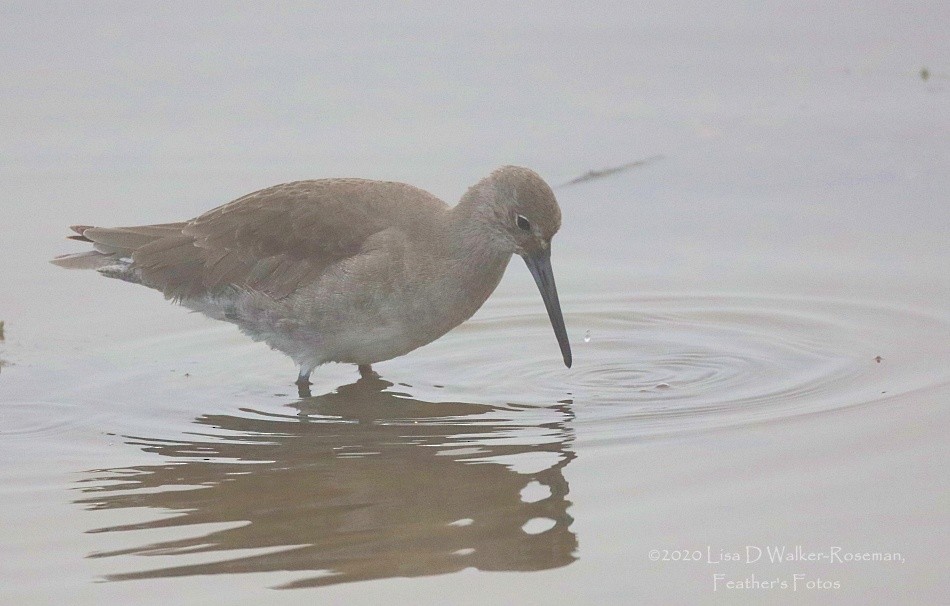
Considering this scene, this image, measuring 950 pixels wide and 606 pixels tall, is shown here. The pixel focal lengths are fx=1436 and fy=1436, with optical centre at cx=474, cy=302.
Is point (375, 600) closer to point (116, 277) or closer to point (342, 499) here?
point (342, 499)

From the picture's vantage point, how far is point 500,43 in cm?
1291

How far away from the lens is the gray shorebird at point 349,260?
298 inches

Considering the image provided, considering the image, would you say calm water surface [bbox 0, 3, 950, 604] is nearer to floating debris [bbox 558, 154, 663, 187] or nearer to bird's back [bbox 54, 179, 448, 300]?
floating debris [bbox 558, 154, 663, 187]

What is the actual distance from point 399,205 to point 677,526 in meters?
3.03

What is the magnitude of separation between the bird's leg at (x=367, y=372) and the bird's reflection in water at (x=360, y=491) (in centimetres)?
52

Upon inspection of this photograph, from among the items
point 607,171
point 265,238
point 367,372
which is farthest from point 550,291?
point 607,171

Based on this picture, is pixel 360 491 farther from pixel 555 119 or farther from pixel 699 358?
pixel 555 119

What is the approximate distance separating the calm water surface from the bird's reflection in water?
2 centimetres

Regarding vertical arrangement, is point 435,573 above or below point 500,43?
below

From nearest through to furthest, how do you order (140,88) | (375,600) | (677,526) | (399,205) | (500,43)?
(375,600) → (677,526) → (399,205) → (140,88) → (500,43)

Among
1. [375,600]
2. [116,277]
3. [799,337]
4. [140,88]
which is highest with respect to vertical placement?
[140,88]

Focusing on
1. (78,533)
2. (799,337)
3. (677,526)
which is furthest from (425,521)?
(799,337)

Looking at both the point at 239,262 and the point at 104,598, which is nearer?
the point at 104,598

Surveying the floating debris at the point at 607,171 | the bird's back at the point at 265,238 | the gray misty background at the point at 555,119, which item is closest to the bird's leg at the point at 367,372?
the bird's back at the point at 265,238
